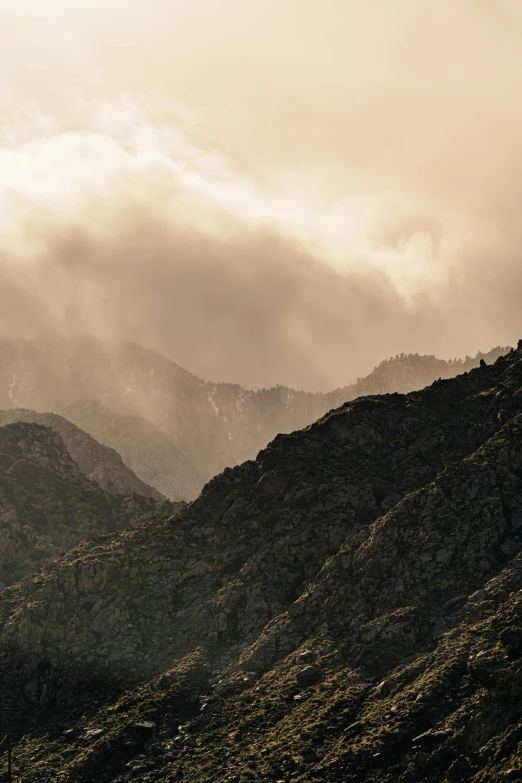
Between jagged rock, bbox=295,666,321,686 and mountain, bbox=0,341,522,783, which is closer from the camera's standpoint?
mountain, bbox=0,341,522,783

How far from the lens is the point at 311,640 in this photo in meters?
162

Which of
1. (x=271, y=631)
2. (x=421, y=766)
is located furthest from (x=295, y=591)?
(x=421, y=766)

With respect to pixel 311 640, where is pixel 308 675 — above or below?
below

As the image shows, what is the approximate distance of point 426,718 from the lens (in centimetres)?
12950

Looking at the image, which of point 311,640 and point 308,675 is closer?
point 308,675

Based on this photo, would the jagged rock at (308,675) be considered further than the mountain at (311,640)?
Yes

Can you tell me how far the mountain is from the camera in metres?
131

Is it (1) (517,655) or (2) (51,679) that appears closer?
(1) (517,655)

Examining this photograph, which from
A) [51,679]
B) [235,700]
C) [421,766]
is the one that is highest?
[51,679]

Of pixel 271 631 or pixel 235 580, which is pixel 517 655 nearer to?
pixel 271 631

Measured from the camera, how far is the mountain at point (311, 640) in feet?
429

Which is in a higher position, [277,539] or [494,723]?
[277,539]

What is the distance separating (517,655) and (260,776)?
3847 centimetres

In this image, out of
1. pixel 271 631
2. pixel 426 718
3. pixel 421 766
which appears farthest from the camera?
pixel 271 631
